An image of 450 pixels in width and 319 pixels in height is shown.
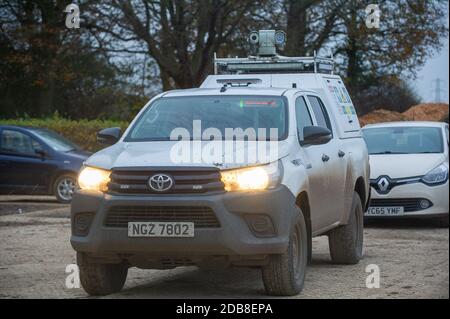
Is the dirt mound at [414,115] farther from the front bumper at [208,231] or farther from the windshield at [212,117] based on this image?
the front bumper at [208,231]

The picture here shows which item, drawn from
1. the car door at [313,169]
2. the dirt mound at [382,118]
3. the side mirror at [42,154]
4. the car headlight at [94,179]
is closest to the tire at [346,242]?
the car door at [313,169]

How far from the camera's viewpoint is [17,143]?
21625 millimetres

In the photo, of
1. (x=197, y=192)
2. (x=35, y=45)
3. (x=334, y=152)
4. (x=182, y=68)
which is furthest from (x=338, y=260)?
(x=35, y=45)

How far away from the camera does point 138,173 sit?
28.1 ft

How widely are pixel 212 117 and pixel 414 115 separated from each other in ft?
92.9

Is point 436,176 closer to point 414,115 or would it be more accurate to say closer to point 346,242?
point 346,242

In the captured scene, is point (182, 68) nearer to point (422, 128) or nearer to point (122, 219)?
point (422, 128)

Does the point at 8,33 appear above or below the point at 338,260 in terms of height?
above

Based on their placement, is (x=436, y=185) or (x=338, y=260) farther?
(x=436, y=185)

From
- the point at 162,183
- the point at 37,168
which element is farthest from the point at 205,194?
the point at 37,168

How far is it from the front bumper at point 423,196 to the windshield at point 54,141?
8048mm

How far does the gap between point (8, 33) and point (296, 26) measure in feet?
37.4

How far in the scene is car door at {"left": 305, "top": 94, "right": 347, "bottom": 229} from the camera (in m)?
10.1

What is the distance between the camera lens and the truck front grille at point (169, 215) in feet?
27.5
